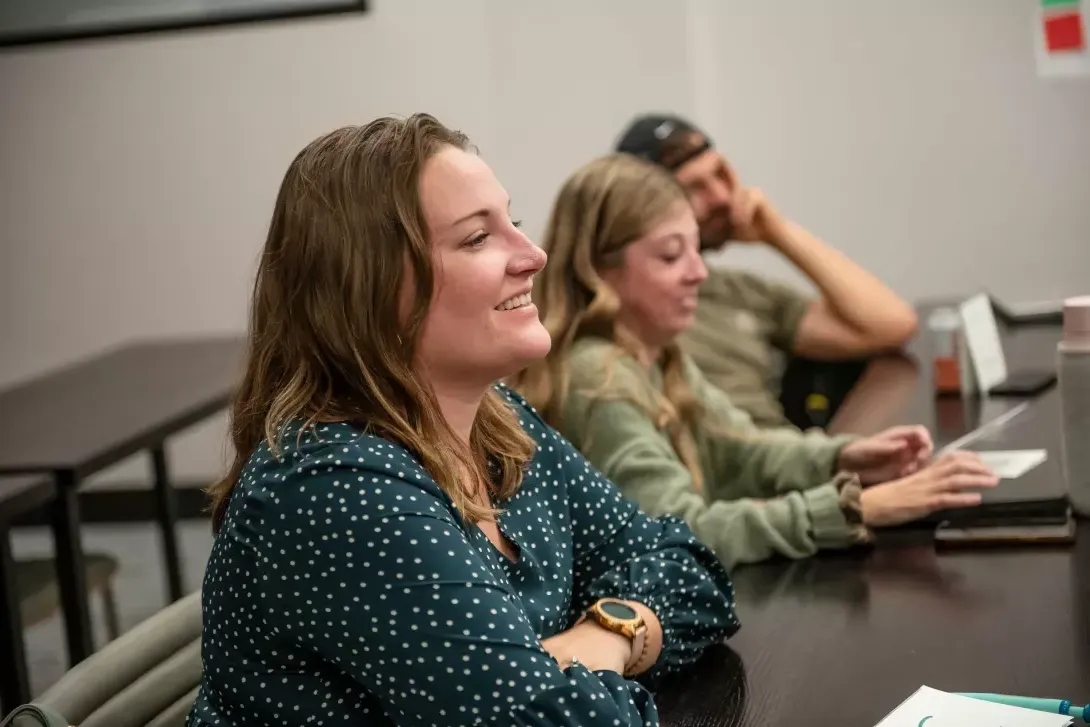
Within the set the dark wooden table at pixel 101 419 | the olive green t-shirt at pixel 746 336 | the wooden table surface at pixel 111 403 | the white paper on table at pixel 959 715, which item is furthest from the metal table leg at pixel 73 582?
the white paper on table at pixel 959 715

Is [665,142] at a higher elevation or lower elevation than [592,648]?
higher

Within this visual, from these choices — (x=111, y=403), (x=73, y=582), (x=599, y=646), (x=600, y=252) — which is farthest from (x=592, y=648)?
(x=111, y=403)

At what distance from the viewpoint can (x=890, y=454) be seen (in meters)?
1.85

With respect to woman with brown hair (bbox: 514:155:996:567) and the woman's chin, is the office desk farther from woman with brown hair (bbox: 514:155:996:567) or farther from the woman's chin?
the woman's chin

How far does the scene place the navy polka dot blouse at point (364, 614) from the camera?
1.01 m

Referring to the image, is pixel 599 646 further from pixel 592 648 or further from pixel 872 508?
pixel 872 508

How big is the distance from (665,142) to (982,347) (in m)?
0.79

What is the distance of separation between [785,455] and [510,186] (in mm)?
2304

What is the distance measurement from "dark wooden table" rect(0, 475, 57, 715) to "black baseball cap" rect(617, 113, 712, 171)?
131 cm

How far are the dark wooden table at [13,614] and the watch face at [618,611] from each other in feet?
4.18

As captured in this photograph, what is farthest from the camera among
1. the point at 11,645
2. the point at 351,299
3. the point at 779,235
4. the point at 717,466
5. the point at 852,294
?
the point at 779,235

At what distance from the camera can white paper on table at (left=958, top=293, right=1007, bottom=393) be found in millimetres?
2439

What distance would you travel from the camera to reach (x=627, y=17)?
3.90 meters

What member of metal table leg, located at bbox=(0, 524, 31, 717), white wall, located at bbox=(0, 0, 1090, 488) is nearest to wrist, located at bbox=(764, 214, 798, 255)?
white wall, located at bbox=(0, 0, 1090, 488)
